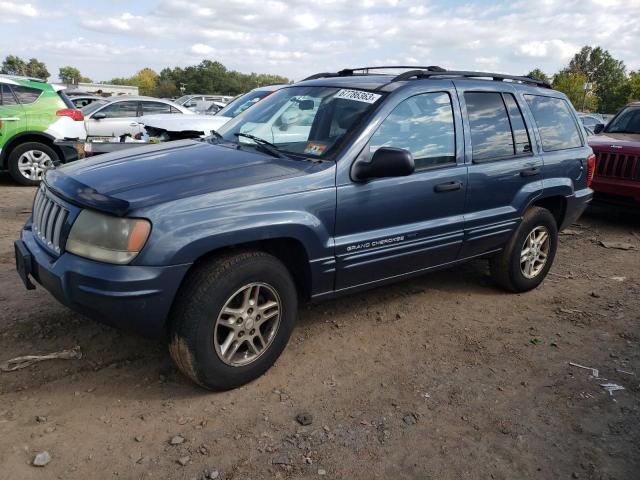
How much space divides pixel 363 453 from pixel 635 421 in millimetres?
1660

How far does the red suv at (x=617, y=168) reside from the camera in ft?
24.5

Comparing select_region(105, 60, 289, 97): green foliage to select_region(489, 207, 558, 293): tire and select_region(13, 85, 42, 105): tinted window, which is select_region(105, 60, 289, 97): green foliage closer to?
select_region(13, 85, 42, 105): tinted window

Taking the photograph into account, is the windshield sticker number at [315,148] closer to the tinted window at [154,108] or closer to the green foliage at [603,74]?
the tinted window at [154,108]

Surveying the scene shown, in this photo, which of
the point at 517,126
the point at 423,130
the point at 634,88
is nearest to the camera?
the point at 423,130

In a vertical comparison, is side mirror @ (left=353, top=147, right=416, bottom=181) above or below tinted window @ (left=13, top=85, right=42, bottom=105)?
below

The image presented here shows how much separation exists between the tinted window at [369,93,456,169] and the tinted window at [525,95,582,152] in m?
1.19

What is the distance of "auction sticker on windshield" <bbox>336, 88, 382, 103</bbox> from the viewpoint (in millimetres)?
3562

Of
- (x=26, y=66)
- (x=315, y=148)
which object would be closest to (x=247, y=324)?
(x=315, y=148)

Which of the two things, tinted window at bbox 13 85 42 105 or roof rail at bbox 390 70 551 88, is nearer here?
roof rail at bbox 390 70 551 88

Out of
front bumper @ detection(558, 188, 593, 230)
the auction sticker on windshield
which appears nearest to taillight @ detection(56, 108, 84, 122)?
the auction sticker on windshield

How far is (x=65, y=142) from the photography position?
7820 mm

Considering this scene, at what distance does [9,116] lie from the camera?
8.27 metres

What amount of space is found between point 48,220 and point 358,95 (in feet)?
6.98

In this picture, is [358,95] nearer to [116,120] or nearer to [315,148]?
[315,148]
